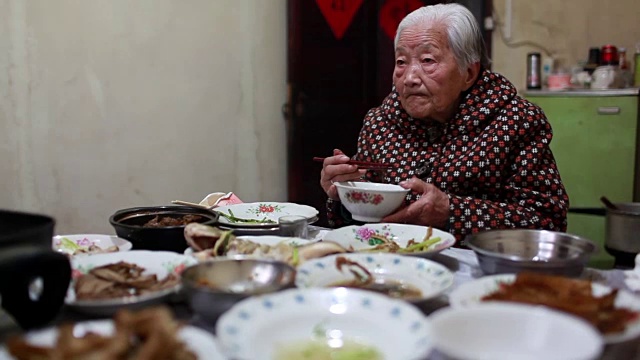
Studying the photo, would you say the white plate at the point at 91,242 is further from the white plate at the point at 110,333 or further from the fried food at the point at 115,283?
the white plate at the point at 110,333

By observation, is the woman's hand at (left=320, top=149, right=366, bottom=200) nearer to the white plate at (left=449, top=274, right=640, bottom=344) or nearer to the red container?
the white plate at (left=449, top=274, right=640, bottom=344)

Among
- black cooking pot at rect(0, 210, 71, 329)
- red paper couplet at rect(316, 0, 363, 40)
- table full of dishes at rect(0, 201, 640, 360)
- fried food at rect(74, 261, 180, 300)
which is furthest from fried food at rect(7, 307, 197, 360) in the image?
red paper couplet at rect(316, 0, 363, 40)

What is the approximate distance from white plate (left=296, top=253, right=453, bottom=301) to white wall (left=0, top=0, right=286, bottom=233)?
2.28 meters

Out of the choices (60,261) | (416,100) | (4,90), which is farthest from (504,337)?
(4,90)

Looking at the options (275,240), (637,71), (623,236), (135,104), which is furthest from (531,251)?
(637,71)

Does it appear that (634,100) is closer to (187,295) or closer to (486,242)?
(486,242)

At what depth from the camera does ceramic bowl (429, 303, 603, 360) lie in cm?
71

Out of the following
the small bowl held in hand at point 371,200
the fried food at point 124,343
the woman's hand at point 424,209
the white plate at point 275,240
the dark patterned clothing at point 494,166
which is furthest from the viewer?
the dark patterned clothing at point 494,166

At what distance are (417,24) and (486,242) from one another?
91 centimetres

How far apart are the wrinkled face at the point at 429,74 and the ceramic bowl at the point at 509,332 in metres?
1.24

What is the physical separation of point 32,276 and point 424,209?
109 centimetres

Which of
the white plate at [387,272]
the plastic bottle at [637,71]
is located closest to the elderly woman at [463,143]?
the white plate at [387,272]

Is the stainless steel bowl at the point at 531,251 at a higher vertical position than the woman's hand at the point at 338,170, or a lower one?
lower

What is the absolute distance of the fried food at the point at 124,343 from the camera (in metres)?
0.69
